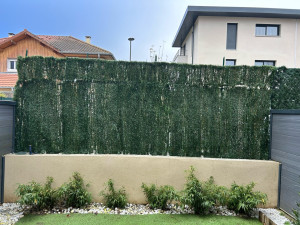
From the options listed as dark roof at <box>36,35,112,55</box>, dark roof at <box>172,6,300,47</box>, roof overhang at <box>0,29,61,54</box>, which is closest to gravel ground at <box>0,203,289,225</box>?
dark roof at <box>36,35,112,55</box>

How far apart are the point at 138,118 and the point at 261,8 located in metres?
12.3

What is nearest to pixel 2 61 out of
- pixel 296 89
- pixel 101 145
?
pixel 101 145

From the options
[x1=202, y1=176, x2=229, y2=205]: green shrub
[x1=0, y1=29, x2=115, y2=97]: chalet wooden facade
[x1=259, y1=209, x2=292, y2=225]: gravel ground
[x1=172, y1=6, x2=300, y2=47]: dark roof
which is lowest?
[x1=259, y1=209, x2=292, y2=225]: gravel ground

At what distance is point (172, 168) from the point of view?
455 cm

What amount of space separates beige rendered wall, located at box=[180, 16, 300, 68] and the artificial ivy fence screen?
8552mm

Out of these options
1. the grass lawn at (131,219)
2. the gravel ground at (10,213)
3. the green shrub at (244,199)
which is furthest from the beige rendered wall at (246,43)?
the gravel ground at (10,213)

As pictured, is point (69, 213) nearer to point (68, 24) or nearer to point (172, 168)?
point (172, 168)

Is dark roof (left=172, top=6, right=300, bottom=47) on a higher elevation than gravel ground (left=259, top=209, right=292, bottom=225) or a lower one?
higher

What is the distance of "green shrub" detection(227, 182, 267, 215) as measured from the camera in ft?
13.0

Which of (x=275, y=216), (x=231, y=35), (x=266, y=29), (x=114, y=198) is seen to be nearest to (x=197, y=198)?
(x=275, y=216)

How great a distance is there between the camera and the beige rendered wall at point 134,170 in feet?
14.8

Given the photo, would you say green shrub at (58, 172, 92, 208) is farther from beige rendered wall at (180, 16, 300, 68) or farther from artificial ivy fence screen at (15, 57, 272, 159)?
beige rendered wall at (180, 16, 300, 68)

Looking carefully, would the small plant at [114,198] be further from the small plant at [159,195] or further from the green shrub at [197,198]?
the green shrub at [197,198]

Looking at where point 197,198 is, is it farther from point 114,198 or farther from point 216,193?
point 114,198
